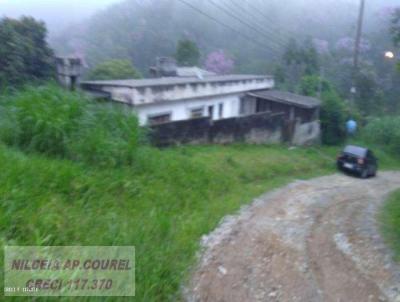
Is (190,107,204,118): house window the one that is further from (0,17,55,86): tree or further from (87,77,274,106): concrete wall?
(0,17,55,86): tree

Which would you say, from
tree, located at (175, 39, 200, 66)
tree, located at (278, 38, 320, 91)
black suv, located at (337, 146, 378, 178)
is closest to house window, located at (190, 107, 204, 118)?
black suv, located at (337, 146, 378, 178)

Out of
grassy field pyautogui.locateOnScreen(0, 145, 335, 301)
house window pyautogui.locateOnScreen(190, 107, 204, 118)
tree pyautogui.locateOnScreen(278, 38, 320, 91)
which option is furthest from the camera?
tree pyautogui.locateOnScreen(278, 38, 320, 91)

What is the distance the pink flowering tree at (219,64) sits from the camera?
33.8m

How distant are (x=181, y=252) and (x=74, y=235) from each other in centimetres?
200

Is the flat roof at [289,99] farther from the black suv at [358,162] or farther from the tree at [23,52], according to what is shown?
the tree at [23,52]

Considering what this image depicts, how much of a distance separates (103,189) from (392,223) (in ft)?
21.7

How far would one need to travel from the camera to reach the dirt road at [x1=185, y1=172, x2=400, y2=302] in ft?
21.3

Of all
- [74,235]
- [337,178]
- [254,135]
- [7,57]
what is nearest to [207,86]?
[254,135]

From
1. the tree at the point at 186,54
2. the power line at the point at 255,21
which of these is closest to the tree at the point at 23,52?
the tree at the point at 186,54

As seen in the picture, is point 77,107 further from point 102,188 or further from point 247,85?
point 247,85

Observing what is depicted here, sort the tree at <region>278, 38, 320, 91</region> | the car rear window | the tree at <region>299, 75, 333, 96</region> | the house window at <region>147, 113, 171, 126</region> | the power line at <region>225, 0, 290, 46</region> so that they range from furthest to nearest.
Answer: the power line at <region>225, 0, 290, 46</region>, the tree at <region>278, 38, 320, 91</region>, the tree at <region>299, 75, 333, 96</region>, the car rear window, the house window at <region>147, 113, 171, 126</region>

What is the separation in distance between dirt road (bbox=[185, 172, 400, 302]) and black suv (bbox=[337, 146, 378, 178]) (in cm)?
578

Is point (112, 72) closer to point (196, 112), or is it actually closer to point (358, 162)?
point (196, 112)

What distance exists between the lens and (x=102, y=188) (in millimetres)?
7383
